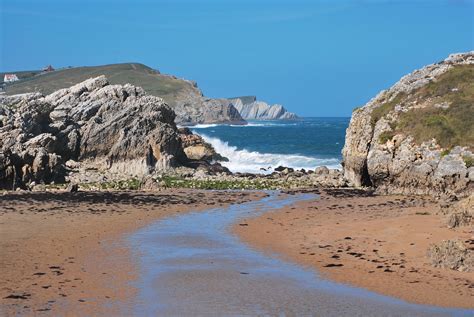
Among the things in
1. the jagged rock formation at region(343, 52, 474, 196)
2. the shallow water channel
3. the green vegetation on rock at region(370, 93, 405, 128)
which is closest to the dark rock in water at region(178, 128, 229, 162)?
the jagged rock formation at region(343, 52, 474, 196)

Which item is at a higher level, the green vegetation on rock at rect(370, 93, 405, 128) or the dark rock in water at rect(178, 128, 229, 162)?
the green vegetation on rock at rect(370, 93, 405, 128)

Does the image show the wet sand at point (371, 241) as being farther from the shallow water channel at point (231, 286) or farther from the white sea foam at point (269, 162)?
the white sea foam at point (269, 162)

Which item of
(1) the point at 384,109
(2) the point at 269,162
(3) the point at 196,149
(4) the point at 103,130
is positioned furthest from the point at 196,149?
(1) the point at 384,109

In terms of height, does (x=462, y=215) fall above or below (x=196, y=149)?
below

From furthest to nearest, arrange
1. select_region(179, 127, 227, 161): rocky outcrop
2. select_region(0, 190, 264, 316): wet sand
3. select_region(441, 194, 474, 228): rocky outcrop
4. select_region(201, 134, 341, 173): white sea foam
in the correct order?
1. select_region(201, 134, 341, 173): white sea foam
2. select_region(179, 127, 227, 161): rocky outcrop
3. select_region(441, 194, 474, 228): rocky outcrop
4. select_region(0, 190, 264, 316): wet sand

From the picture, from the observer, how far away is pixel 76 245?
75.6 ft

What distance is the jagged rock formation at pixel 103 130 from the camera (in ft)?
163

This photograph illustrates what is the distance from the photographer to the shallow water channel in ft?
49.3

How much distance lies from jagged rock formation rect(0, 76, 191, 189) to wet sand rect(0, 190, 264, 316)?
38.4 feet

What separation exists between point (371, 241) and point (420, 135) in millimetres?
15661

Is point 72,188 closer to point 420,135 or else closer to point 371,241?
point 420,135

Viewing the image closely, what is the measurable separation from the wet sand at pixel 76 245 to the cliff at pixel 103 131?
37.3ft

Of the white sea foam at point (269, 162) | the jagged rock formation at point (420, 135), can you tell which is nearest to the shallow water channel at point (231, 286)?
the jagged rock formation at point (420, 135)

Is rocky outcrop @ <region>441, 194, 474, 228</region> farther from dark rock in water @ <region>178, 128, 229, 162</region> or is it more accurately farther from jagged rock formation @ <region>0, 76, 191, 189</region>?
dark rock in water @ <region>178, 128, 229, 162</region>
